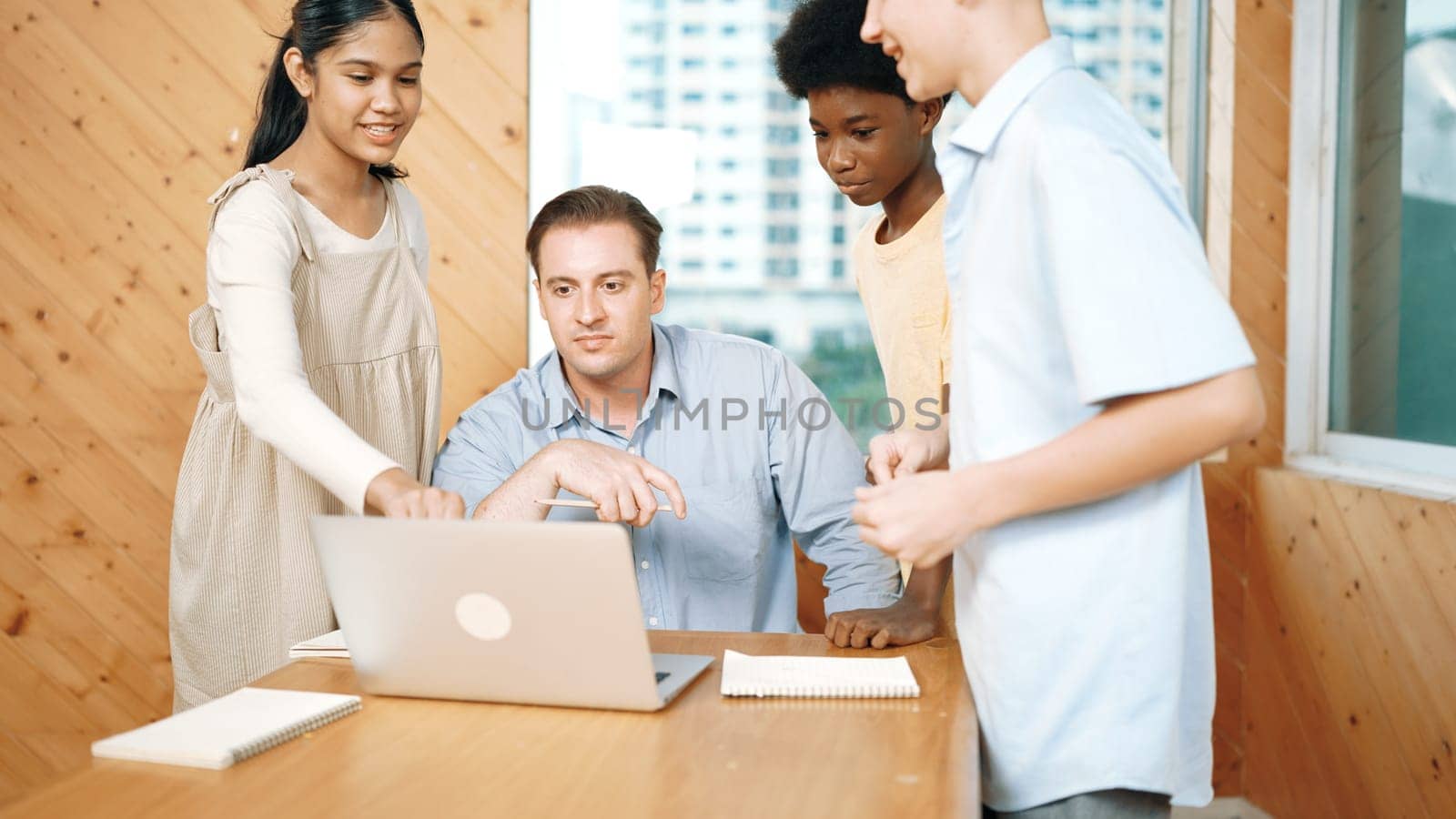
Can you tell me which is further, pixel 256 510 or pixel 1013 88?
pixel 256 510

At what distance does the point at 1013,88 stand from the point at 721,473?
0.99 m

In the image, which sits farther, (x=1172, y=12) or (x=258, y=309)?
(x=1172, y=12)

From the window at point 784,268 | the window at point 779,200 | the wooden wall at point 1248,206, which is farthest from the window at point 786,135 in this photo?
the wooden wall at point 1248,206

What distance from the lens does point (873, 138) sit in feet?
6.18

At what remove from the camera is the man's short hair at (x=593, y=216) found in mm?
1953

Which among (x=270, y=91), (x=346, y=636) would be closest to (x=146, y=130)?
(x=270, y=91)

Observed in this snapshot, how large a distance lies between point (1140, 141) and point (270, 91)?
1.27 metres

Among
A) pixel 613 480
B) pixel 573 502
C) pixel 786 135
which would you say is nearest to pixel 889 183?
pixel 613 480

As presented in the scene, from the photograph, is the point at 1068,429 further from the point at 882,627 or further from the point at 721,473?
the point at 721,473

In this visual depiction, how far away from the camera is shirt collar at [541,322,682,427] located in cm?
193

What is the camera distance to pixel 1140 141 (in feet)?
3.21

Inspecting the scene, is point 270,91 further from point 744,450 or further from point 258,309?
point 744,450

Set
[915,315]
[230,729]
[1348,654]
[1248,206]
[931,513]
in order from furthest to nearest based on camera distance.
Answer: [1248,206]
[1348,654]
[915,315]
[230,729]
[931,513]

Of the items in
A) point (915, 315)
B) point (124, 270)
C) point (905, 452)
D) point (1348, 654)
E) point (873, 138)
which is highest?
point (873, 138)
